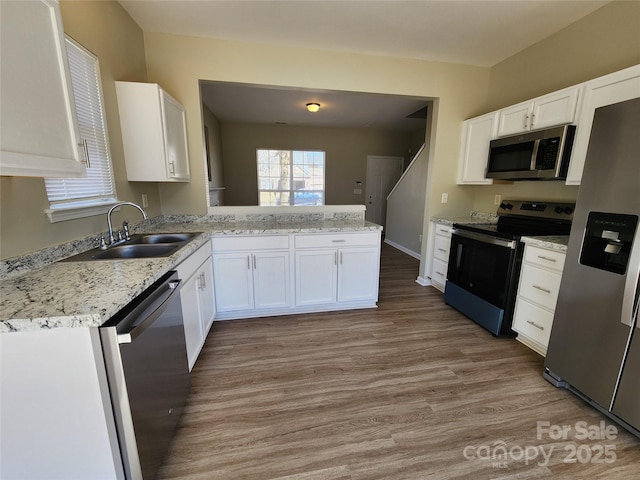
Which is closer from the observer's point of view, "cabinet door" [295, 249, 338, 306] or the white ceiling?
the white ceiling

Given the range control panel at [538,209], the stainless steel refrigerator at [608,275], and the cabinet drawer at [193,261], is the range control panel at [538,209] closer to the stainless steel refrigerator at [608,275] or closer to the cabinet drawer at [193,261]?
the stainless steel refrigerator at [608,275]

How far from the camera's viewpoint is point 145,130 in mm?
2168

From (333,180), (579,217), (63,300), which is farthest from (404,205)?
(63,300)

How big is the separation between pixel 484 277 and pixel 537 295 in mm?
440

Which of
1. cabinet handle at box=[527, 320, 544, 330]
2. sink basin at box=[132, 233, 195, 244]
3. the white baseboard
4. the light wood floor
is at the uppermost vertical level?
sink basin at box=[132, 233, 195, 244]

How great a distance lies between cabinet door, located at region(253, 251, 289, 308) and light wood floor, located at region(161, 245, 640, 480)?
290 mm

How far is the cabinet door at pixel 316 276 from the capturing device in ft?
8.75

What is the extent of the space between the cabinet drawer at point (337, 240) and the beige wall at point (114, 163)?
4.80 feet

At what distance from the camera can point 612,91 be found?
1891 millimetres

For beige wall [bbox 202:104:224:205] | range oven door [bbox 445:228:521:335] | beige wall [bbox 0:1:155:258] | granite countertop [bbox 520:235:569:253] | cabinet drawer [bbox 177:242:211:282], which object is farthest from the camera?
beige wall [bbox 202:104:224:205]

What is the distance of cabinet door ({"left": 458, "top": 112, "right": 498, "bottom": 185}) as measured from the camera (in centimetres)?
293

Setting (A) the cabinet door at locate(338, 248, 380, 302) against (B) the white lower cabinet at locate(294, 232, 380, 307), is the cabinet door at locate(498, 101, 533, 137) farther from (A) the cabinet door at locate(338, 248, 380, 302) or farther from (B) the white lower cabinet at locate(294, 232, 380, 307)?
(A) the cabinet door at locate(338, 248, 380, 302)

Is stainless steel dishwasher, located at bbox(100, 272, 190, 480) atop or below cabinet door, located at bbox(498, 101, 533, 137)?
below

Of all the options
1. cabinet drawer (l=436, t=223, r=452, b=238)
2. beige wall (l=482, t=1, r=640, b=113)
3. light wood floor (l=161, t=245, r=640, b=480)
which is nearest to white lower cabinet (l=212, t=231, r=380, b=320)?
light wood floor (l=161, t=245, r=640, b=480)
